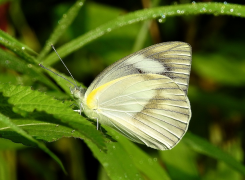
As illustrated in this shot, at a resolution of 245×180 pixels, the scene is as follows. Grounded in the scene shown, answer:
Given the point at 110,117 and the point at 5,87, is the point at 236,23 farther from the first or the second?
the point at 5,87

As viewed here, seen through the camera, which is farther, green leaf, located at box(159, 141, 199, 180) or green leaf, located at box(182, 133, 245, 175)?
green leaf, located at box(159, 141, 199, 180)

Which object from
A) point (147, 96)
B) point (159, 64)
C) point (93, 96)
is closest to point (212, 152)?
point (147, 96)

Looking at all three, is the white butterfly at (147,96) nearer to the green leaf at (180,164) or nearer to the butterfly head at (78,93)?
the butterfly head at (78,93)

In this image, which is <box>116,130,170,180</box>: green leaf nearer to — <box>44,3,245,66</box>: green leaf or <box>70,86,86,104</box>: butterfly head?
<box>70,86,86,104</box>: butterfly head

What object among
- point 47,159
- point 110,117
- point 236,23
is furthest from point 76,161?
point 236,23

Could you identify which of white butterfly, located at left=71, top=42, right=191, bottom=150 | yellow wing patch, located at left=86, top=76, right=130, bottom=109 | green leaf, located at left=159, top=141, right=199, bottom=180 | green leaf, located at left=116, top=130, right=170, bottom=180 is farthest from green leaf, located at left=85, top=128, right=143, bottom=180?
green leaf, located at left=159, top=141, right=199, bottom=180

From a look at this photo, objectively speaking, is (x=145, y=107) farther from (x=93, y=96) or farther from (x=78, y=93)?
(x=78, y=93)
